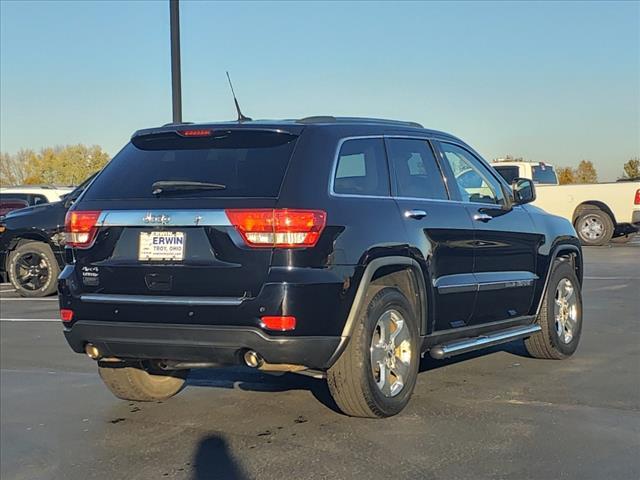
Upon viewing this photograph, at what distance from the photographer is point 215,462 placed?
14.6 feet

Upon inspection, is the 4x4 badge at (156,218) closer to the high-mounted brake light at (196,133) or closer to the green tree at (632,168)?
the high-mounted brake light at (196,133)

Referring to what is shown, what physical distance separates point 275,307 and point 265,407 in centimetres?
140

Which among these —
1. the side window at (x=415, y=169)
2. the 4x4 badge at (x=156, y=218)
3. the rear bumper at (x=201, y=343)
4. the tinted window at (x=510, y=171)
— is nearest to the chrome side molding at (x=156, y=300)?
the rear bumper at (x=201, y=343)

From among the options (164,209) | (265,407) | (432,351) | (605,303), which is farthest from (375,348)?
(605,303)

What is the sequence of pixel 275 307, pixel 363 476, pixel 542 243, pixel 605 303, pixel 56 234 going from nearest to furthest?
pixel 363 476 → pixel 275 307 → pixel 542 243 → pixel 605 303 → pixel 56 234

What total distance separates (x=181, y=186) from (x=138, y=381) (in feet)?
5.26

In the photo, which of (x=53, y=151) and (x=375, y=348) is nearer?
(x=375, y=348)

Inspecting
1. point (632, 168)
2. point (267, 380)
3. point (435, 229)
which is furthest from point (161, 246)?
point (632, 168)

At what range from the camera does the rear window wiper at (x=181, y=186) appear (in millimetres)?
4734

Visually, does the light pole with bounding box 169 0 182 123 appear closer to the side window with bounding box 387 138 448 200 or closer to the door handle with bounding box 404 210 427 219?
the side window with bounding box 387 138 448 200

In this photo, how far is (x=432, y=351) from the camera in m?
5.47

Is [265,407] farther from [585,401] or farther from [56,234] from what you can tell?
[56,234]

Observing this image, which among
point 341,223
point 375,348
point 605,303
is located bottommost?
point 605,303

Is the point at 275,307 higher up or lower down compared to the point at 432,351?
higher up
